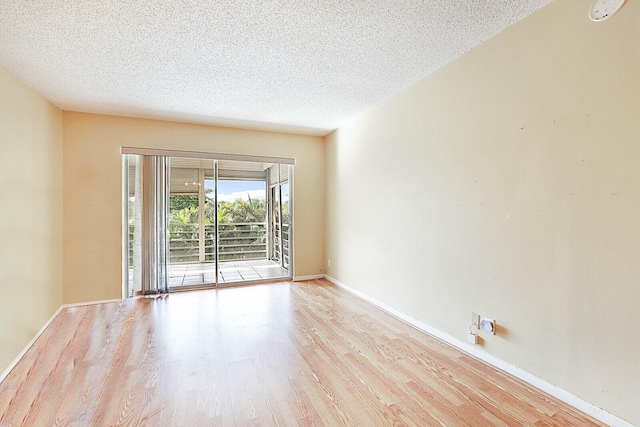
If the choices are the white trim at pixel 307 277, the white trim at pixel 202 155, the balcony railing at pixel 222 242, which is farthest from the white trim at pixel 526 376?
the balcony railing at pixel 222 242

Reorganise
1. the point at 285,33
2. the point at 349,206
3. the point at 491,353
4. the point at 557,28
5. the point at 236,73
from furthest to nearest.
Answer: the point at 349,206 → the point at 236,73 → the point at 491,353 → the point at 285,33 → the point at 557,28

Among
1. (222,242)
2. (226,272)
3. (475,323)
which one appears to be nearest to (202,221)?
(222,242)

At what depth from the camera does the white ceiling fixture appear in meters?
1.51

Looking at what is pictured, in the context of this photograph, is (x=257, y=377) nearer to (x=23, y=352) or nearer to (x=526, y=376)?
(x=526, y=376)

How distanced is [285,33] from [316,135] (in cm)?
281

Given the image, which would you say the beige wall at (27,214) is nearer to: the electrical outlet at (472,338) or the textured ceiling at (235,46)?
the textured ceiling at (235,46)

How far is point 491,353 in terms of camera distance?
7.13 ft

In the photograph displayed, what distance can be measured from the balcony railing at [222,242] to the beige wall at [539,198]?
323cm

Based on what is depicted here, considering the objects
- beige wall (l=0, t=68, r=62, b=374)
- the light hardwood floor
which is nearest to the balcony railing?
beige wall (l=0, t=68, r=62, b=374)

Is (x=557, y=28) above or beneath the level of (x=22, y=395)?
above

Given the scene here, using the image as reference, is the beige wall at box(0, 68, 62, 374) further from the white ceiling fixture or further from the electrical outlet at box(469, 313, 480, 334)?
the white ceiling fixture

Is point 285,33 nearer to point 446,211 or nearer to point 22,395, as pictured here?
point 446,211

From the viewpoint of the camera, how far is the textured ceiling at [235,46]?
1.80 m

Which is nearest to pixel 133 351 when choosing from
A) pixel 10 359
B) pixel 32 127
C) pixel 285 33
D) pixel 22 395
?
pixel 22 395
